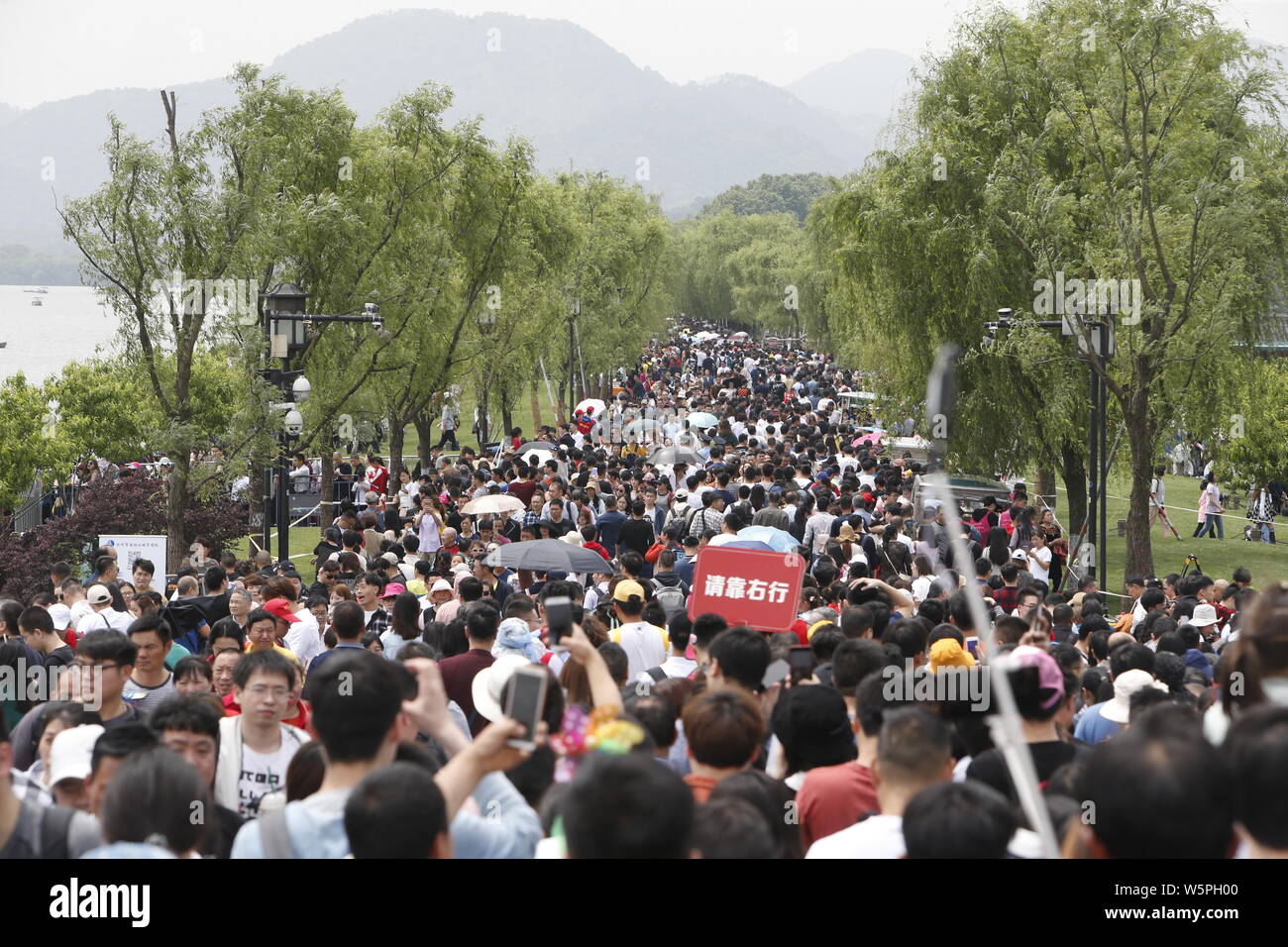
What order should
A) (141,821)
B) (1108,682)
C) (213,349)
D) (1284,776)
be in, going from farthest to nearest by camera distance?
(213,349)
(1108,682)
(141,821)
(1284,776)

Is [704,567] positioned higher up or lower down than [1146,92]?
lower down

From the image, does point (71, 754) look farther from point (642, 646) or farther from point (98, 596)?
point (98, 596)

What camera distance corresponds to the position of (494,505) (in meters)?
18.4

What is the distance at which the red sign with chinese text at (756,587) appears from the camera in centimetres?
835

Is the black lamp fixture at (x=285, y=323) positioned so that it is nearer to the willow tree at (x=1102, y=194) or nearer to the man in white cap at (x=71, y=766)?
the willow tree at (x=1102, y=194)

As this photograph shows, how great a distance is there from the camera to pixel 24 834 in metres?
4.01

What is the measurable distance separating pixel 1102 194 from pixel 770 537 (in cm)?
1060

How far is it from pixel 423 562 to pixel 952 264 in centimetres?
1116

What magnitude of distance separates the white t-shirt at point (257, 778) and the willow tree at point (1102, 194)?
562 inches

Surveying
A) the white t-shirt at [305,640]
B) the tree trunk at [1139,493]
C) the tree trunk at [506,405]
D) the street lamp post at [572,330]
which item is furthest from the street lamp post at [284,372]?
the street lamp post at [572,330]

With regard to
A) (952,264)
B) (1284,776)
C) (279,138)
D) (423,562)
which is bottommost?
(423,562)

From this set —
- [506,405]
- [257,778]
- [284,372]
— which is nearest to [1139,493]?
[284,372]

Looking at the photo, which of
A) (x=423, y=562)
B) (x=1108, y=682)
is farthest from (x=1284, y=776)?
(x=423, y=562)
